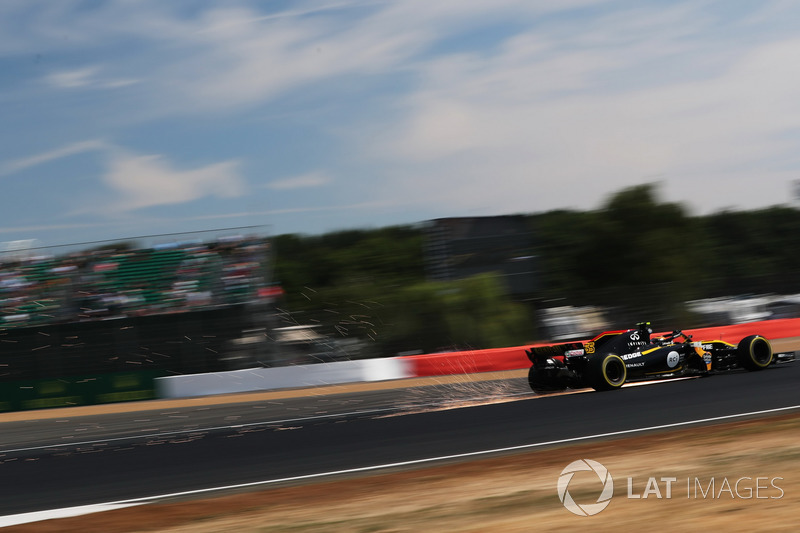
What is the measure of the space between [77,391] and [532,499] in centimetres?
1483

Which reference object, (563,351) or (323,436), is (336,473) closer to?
(323,436)

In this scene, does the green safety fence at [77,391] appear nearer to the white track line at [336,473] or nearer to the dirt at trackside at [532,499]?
the white track line at [336,473]

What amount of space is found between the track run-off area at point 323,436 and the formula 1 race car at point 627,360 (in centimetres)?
21

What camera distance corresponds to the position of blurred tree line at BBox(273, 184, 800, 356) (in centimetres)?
1911

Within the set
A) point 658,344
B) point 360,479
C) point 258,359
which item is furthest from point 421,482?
point 258,359

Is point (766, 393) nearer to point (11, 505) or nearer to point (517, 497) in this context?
point (517, 497)

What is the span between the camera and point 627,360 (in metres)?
11.6

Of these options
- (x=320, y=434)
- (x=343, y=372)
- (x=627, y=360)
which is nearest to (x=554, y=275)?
(x=343, y=372)

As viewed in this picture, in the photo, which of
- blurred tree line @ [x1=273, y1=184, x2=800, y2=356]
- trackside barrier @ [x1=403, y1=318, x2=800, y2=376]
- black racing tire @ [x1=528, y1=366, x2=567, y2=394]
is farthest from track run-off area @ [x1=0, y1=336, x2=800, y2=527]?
blurred tree line @ [x1=273, y1=184, x2=800, y2=356]

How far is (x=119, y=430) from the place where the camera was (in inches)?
488

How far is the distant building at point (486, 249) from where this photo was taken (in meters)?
24.3

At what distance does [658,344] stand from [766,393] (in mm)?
2297

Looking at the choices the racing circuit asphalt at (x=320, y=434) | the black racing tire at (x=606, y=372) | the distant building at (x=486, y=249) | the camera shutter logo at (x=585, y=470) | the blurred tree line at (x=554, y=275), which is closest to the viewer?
the camera shutter logo at (x=585, y=470)

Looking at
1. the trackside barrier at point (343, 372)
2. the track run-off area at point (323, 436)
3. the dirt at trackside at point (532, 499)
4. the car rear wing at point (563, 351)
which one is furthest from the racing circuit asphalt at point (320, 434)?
the trackside barrier at point (343, 372)
